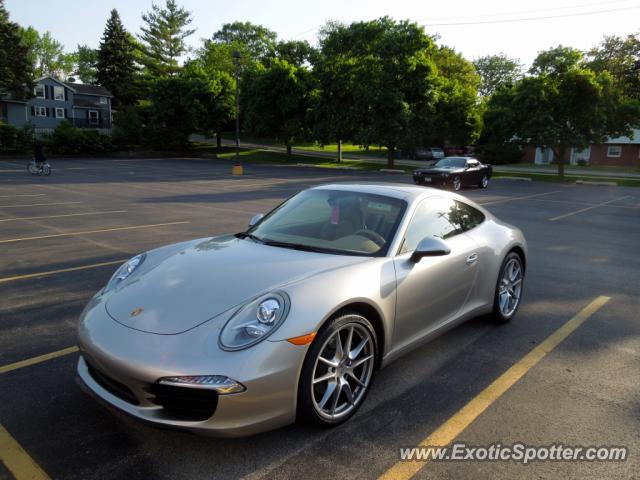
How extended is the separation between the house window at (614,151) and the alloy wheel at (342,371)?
60.0 m

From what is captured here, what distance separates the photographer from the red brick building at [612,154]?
51.9 m

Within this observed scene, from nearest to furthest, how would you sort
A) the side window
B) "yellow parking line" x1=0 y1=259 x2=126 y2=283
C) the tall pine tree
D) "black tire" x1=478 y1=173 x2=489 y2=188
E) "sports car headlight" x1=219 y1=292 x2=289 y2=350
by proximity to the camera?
"sports car headlight" x1=219 y1=292 x2=289 y2=350
the side window
"yellow parking line" x1=0 y1=259 x2=126 y2=283
"black tire" x1=478 y1=173 x2=489 y2=188
the tall pine tree

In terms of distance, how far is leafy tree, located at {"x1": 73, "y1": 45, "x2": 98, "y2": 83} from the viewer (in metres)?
106

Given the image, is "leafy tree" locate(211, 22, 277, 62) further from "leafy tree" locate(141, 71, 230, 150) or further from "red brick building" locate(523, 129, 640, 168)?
"red brick building" locate(523, 129, 640, 168)

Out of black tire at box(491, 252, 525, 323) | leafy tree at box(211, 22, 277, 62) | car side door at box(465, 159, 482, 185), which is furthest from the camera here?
leafy tree at box(211, 22, 277, 62)

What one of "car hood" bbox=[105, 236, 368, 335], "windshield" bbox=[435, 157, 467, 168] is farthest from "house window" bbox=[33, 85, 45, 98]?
"car hood" bbox=[105, 236, 368, 335]

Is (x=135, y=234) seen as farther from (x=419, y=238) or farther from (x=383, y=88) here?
(x=383, y=88)

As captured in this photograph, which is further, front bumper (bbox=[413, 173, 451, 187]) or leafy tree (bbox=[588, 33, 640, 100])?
leafy tree (bbox=[588, 33, 640, 100])

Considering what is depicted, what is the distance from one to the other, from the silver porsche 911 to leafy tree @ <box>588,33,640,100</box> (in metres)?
63.9

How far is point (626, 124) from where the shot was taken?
30.3 metres

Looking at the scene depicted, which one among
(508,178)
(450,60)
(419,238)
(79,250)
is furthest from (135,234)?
(450,60)

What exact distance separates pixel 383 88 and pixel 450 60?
33997mm

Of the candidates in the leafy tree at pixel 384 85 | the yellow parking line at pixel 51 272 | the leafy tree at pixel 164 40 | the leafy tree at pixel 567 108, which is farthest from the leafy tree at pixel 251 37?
the yellow parking line at pixel 51 272

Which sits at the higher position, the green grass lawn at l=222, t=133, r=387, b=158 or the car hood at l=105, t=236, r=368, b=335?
the green grass lawn at l=222, t=133, r=387, b=158
